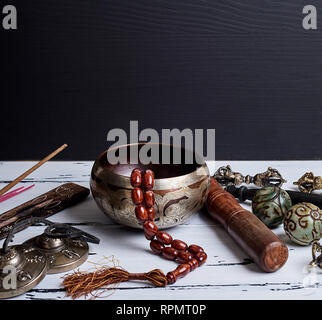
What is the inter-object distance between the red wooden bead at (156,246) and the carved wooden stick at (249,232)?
0.13m

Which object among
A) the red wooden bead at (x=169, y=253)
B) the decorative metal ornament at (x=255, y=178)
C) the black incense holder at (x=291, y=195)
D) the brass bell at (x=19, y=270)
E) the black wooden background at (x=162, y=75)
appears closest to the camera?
the brass bell at (x=19, y=270)

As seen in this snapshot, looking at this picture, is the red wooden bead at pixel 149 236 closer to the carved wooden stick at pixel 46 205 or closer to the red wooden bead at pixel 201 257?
the red wooden bead at pixel 201 257

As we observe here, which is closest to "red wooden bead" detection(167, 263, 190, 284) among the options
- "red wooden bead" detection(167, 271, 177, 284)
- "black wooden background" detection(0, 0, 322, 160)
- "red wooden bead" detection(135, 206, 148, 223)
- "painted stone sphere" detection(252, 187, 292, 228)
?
"red wooden bead" detection(167, 271, 177, 284)

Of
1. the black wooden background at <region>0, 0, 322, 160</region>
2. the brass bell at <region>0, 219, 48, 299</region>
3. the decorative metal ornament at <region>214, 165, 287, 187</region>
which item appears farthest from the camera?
the black wooden background at <region>0, 0, 322, 160</region>

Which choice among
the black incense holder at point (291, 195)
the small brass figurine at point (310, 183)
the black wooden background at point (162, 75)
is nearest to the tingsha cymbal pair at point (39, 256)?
the black incense holder at point (291, 195)

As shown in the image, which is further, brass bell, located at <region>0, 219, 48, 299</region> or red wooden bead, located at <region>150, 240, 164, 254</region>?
red wooden bead, located at <region>150, 240, 164, 254</region>

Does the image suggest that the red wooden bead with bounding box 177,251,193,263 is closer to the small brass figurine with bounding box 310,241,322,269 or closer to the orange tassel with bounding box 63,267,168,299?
the orange tassel with bounding box 63,267,168,299

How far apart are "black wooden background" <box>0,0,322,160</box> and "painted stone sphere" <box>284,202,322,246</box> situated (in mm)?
933

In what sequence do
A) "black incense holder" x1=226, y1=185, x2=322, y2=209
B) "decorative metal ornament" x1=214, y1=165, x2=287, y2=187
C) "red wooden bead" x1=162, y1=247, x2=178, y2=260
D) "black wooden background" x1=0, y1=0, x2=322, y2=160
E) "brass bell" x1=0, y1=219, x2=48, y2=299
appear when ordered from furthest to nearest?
"black wooden background" x1=0, y1=0, x2=322, y2=160
"decorative metal ornament" x1=214, y1=165, x2=287, y2=187
"black incense holder" x1=226, y1=185, x2=322, y2=209
"red wooden bead" x1=162, y1=247, x2=178, y2=260
"brass bell" x1=0, y1=219, x2=48, y2=299

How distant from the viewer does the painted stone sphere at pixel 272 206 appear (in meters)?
0.81

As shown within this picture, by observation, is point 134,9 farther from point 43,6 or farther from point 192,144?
point 192,144

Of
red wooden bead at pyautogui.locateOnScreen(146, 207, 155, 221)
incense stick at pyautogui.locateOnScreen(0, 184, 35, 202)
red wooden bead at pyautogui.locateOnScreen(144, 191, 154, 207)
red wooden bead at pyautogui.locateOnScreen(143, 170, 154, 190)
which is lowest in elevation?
incense stick at pyautogui.locateOnScreen(0, 184, 35, 202)

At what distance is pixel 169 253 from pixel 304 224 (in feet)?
0.76

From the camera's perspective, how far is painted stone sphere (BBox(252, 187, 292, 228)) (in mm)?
805
